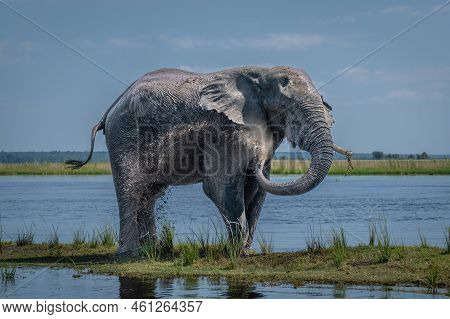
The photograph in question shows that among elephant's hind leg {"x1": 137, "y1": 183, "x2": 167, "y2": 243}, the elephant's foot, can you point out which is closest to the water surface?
elephant's hind leg {"x1": 137, "y1": 183, "x2": 167, "y2": 243}

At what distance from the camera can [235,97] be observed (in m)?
16.0

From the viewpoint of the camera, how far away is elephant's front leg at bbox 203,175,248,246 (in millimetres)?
15477

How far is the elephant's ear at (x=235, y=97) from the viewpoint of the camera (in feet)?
52.0

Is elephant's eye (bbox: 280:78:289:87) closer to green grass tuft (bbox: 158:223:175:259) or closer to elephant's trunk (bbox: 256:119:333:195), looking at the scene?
elephant's trunk (bbox: 256:119:333:195)

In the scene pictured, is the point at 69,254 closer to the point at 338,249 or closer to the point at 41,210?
the point at 338,249

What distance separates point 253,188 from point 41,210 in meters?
17.1

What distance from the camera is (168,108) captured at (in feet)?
54.0

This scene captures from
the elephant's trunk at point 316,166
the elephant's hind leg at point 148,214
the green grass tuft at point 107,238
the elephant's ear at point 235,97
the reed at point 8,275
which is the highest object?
the elephant's ear at point 235,97

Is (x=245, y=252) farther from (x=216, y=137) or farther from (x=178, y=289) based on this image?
(x=178, y=289)

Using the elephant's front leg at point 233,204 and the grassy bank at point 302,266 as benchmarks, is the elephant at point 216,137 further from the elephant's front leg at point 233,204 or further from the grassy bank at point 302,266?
the grassy bank at point 302,266

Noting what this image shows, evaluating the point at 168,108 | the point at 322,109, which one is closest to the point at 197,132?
the point at 168,108

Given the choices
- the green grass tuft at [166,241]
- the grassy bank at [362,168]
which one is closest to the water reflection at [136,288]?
the green grass tuft at [166,241]
